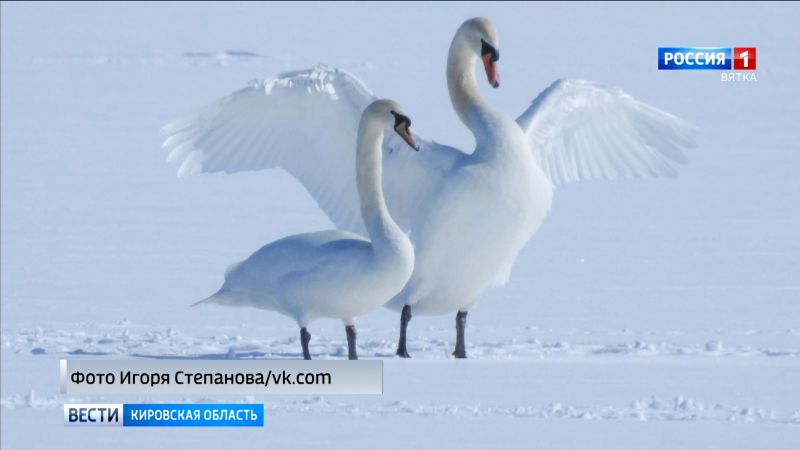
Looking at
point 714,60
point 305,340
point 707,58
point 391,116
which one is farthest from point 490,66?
point 714,60

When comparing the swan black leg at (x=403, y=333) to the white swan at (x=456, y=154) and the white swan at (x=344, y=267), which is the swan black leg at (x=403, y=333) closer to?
the white swan at (x=456, y=154)

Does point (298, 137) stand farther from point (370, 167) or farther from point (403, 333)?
point (403, 333)

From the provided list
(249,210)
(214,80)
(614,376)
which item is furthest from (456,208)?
(214,80)

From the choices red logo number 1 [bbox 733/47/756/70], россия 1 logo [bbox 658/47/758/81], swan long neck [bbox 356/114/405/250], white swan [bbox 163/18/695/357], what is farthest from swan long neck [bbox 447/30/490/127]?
red logo number 1 [bbox 733/47/756/70]

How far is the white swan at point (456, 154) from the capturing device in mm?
8719

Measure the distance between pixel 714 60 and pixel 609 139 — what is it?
11.6 m

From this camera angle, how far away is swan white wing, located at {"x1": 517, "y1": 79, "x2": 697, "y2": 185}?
10.1 m

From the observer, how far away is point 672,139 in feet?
34.3

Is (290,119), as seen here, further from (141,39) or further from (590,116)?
(141,39)

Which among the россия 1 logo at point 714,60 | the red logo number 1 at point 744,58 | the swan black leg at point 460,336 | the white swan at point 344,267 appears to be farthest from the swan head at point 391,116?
the red logo number 1 at point 744,58

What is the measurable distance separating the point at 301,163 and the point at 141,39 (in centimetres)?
1721

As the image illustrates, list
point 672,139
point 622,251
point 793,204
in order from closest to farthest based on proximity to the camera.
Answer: point 672,139
point 622,251
point 793,204
